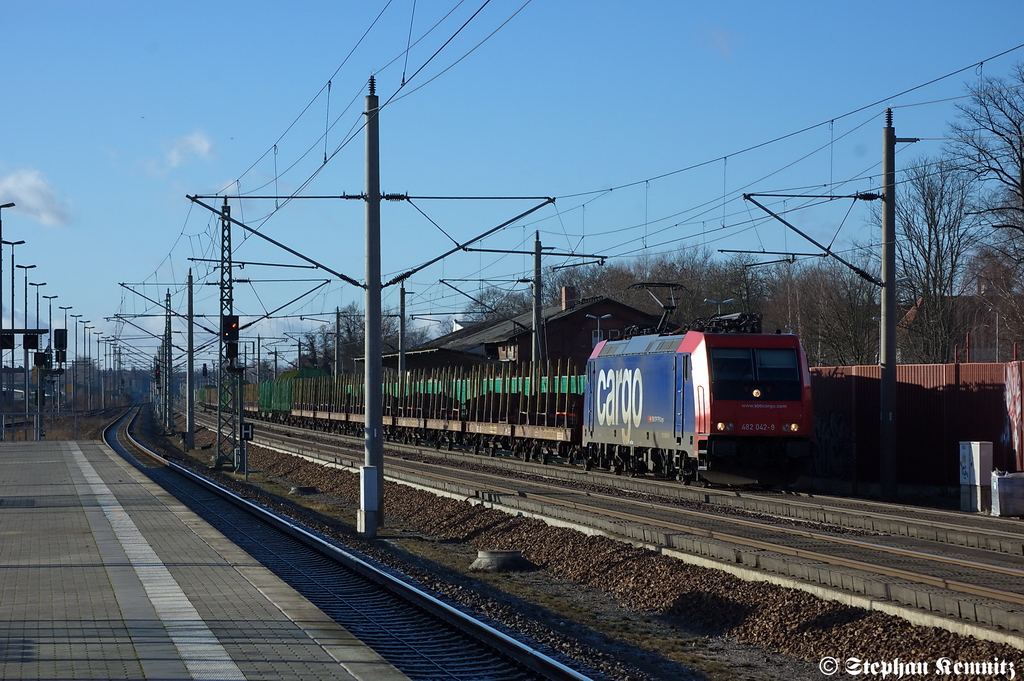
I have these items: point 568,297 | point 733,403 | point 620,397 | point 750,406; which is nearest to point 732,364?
point 733,403

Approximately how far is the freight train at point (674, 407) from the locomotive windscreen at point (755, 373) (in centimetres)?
2

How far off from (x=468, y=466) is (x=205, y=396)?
8850 cm

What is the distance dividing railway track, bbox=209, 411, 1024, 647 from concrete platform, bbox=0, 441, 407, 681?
16.6 ft

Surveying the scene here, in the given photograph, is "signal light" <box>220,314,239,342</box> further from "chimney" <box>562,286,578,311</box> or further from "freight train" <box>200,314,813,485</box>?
"chimney" <box>562,286,578,311</box>

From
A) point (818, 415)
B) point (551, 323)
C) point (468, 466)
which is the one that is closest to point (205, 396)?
point (551, 323)

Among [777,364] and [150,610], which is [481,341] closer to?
[777,364]

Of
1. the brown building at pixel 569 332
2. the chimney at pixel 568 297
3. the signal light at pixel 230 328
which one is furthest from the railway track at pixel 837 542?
the chimney at pixel 568 297

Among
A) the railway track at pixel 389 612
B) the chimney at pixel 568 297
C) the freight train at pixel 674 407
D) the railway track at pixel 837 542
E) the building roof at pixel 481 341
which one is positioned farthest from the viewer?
the chimney at pixel 568 297

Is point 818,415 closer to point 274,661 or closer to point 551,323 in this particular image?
point 274,661

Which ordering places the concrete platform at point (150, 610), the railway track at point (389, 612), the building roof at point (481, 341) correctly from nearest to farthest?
the concrete platform at point (150, 610) → the railway track at point (389, 612) → the building roof at point (481, 341)

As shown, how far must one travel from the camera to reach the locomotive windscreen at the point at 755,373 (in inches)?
890

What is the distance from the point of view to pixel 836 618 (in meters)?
10.4

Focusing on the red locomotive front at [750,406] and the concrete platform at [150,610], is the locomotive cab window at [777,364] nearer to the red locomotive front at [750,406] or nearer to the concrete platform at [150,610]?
the red locomotive front at [750,406]

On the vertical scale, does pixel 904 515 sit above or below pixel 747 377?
below
